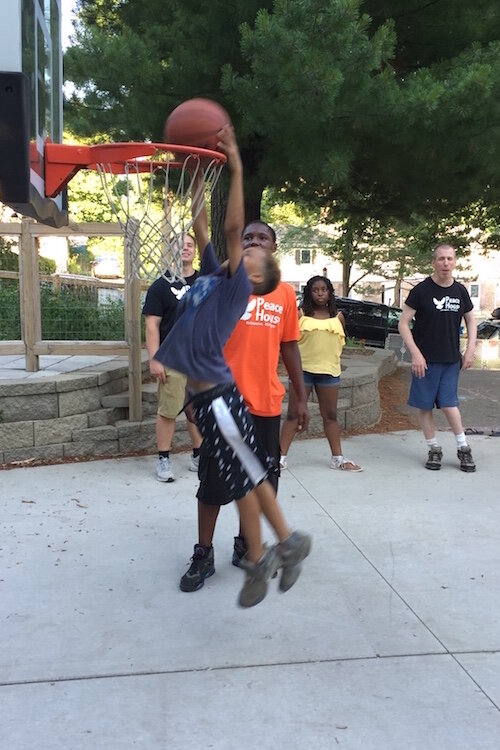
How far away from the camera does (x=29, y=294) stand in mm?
6172

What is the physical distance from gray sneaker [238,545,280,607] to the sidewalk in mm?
273

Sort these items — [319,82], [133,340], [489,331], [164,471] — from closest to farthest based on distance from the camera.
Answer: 1. [164,471]
2. [319,82]
3. [133,340]
4. [489,331]

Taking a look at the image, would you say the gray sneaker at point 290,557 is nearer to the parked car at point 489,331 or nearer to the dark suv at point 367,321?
the dark suv at point 367,321

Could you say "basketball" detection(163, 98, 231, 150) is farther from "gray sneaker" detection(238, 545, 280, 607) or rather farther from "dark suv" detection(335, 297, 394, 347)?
"dark suv" detection(335, 297, 394, 347)

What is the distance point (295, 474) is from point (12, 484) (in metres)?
2.27

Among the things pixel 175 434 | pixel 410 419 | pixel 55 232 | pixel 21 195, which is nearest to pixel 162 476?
pixel 175 434

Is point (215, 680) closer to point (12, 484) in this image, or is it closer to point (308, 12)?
point (12, 484)

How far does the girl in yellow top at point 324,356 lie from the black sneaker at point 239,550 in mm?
1704

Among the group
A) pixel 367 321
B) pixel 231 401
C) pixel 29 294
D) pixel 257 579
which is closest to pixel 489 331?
pixel 367 321

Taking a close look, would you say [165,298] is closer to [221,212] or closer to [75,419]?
[75,419]

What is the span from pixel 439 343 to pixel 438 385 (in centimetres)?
37

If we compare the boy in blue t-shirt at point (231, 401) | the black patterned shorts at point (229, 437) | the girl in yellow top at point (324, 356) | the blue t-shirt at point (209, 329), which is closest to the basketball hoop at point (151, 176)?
the boy in blue t-shirt at point (231, 401)

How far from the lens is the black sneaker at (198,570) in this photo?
359 cm

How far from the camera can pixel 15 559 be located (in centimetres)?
394
